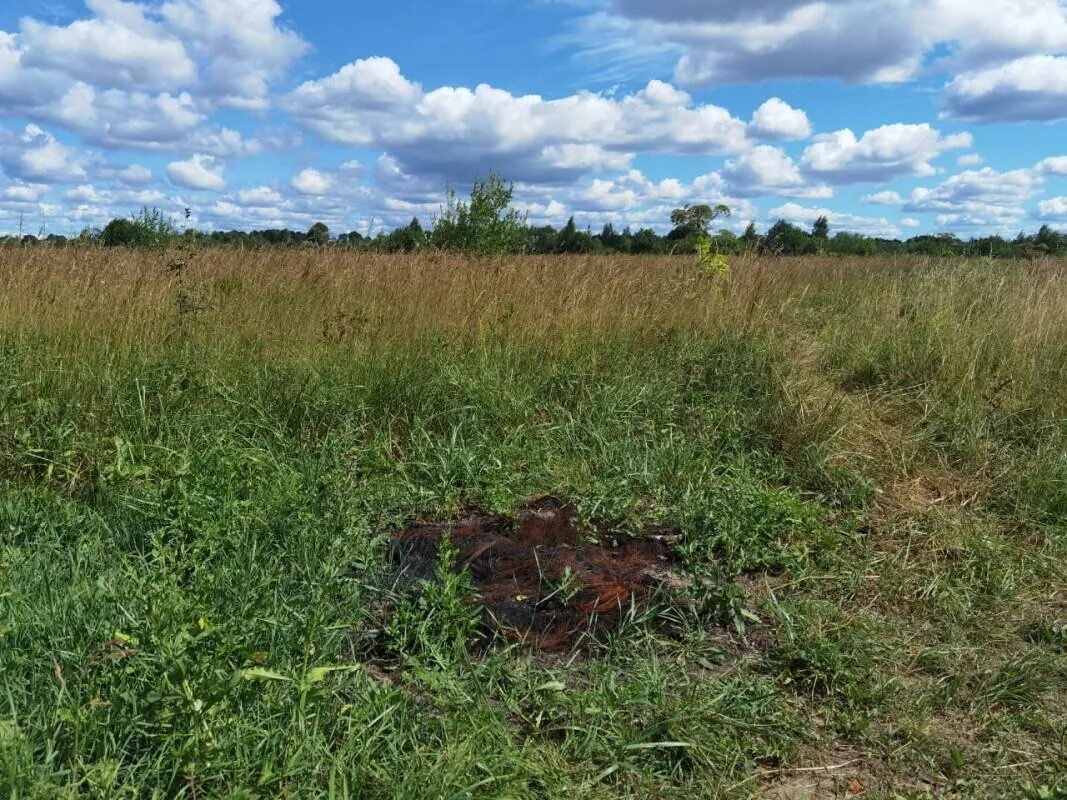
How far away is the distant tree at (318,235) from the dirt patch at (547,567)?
17.9 feet

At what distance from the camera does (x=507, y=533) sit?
3471 millimetres

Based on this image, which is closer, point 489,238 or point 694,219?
point 694,219

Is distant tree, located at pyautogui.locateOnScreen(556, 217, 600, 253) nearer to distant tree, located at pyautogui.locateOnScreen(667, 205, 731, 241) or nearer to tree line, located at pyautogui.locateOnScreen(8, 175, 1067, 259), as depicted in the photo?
tree line, located at pyautogui.locateOnScreen(8, 175, 1067, 259)

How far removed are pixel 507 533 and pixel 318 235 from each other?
5.93 meters

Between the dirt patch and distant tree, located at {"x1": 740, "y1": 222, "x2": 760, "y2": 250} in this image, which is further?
distant tree, located at {"x1": 740, "y1": 222, "x2": 760, "y2": 250}

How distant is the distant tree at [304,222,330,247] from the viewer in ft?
27.0

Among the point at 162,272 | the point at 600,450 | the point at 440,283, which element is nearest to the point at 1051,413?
the point at 600,450

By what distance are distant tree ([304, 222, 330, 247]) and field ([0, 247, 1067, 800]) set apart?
1477 mm

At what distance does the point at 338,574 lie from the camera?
2.83 meters

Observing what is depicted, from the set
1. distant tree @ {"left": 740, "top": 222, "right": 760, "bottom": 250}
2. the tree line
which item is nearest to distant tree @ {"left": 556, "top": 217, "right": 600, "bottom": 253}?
the tree line

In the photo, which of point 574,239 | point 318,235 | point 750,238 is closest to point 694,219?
point 750,238

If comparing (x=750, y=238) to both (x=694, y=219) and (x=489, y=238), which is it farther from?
(x=489, y=238)

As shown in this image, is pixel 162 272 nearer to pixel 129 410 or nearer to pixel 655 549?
pixel 129 410

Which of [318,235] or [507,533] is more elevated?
[318,235]
